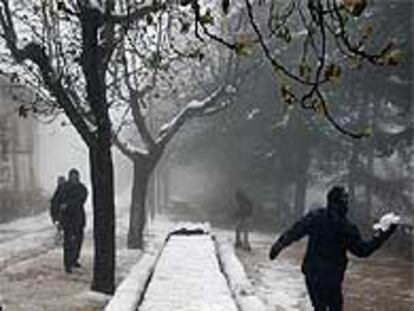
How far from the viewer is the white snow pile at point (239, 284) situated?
10711 millimetres

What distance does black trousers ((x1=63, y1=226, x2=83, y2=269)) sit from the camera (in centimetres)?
1695

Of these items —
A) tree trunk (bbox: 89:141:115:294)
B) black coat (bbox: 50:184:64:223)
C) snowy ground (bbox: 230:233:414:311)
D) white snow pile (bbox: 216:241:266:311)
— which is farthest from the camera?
black coat (bbox: 50:184:64:223)

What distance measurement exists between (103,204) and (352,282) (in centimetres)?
786

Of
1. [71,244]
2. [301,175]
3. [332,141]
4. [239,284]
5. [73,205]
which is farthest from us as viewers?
[301,175]

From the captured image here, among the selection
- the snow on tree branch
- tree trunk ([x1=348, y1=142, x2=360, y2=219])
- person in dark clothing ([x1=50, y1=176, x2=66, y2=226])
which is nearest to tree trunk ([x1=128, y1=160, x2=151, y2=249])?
the snow on tree branch

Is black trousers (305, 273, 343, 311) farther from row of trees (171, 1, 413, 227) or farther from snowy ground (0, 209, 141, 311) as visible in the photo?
row of trees (171, 1, 413, 227)

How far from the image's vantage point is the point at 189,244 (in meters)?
17.3

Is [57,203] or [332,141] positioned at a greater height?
[332,141]

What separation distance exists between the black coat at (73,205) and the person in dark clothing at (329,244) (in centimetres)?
873

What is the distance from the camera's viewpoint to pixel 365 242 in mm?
8883

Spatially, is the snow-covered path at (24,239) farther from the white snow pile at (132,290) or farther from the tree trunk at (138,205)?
the white snow pile at (132,290)

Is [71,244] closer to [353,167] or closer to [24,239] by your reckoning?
[24,239]

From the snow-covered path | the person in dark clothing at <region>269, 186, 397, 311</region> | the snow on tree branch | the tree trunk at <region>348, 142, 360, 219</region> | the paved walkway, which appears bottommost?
the snow-covered path

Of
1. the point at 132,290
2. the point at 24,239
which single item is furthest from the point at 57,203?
the point at 24,239
